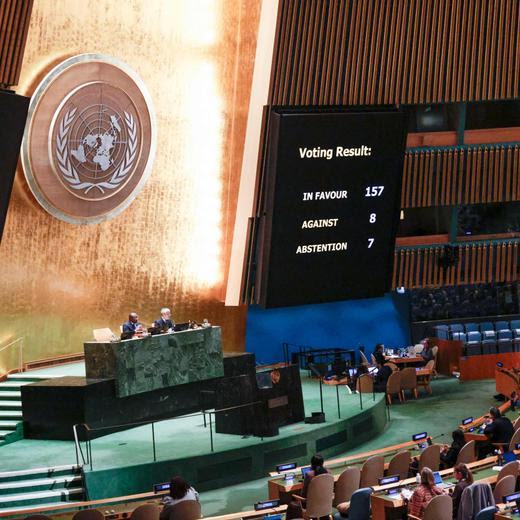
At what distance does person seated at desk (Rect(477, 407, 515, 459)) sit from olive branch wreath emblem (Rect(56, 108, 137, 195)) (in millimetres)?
7044

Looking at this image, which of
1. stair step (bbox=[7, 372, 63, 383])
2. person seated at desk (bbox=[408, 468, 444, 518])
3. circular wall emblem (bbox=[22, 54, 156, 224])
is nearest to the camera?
person seated at desk (bbox=[408, 468, 444, 518])

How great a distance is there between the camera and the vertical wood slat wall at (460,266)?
1816 cm

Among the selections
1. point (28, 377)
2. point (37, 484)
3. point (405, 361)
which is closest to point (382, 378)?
point (405, 361)

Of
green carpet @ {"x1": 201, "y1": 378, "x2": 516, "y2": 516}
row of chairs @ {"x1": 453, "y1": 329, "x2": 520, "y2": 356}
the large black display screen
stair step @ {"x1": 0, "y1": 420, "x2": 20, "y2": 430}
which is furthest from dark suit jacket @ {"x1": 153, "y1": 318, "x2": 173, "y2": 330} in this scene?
row of chairs @ {"x1": 453, "y1": 329, "x2": 520, "y2": 356}

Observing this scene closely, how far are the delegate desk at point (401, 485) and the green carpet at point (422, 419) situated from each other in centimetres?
230

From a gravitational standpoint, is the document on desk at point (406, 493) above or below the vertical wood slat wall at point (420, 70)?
below

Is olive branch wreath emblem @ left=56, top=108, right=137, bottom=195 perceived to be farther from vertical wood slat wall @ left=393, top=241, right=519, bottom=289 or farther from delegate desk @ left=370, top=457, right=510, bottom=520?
delegate desk @ left=370, top=457, right=510, bottom=520

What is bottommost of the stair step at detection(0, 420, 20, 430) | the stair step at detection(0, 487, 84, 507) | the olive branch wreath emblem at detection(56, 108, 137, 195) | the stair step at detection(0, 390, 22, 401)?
the stair step at detection(0, 487, 84, 507)

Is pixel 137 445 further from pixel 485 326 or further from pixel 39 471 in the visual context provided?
pixel 485 326

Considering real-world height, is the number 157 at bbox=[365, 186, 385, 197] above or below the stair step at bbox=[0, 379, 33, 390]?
above

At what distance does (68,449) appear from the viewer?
13719mm

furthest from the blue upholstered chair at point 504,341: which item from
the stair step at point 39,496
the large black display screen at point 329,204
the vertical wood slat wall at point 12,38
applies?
the vertical wood slat wall at point 12,38

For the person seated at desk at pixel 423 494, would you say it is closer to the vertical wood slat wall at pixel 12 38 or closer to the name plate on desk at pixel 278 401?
the name plate on desk at pixel 278 401

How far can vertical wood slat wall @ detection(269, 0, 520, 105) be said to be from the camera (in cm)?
1543
